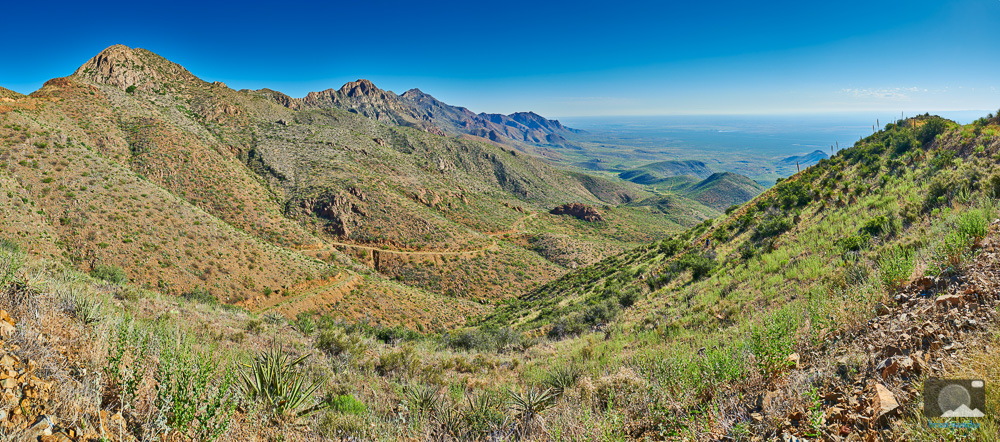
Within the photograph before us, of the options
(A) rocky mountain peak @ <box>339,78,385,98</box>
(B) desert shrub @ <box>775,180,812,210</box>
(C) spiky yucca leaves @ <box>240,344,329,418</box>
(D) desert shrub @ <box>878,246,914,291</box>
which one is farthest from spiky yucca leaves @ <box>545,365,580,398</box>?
(A) rocky mountain peak @ <box>339,78,385,98</box>

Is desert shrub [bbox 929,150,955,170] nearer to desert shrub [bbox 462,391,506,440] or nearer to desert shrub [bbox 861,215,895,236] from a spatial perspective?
desert shrub [bbox 861,215,895,236]

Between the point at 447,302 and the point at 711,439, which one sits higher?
the point at 711,439

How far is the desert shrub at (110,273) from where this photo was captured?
18141 millimetres

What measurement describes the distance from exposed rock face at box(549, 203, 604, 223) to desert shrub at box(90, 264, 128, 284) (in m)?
65.5

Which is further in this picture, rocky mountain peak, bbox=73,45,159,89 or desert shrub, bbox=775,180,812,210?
rocky mountain peak, bbox=73,45,159,89

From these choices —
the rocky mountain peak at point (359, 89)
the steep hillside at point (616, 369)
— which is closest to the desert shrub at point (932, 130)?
the steep hillside at point (616, 369)

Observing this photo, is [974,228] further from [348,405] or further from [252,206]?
[252,206]

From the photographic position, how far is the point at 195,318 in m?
8.88

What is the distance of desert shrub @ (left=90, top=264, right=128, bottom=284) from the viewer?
18.1 metres

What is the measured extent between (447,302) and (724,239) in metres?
24.3

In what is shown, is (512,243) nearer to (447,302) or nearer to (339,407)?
Result: (447,302)

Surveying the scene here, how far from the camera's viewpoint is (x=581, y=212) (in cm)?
7369

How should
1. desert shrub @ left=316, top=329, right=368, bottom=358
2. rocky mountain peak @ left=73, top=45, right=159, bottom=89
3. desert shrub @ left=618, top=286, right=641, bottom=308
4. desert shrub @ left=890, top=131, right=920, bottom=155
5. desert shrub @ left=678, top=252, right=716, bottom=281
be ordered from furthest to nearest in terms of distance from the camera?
rocky mountain peak @ left=73, top=45, right=159, bottom=89 → desert shrub @ left=890, top=131, right=920, bottom=155 → desert shrub @ left=618, top=286, right=641, bottom=308 → desert shrub @ left=678, top=252, right=716, bottom=281 → desert shrub @ left=316, top=329, right=368, bottom=358

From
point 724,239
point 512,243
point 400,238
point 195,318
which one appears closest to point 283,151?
point 400,238
